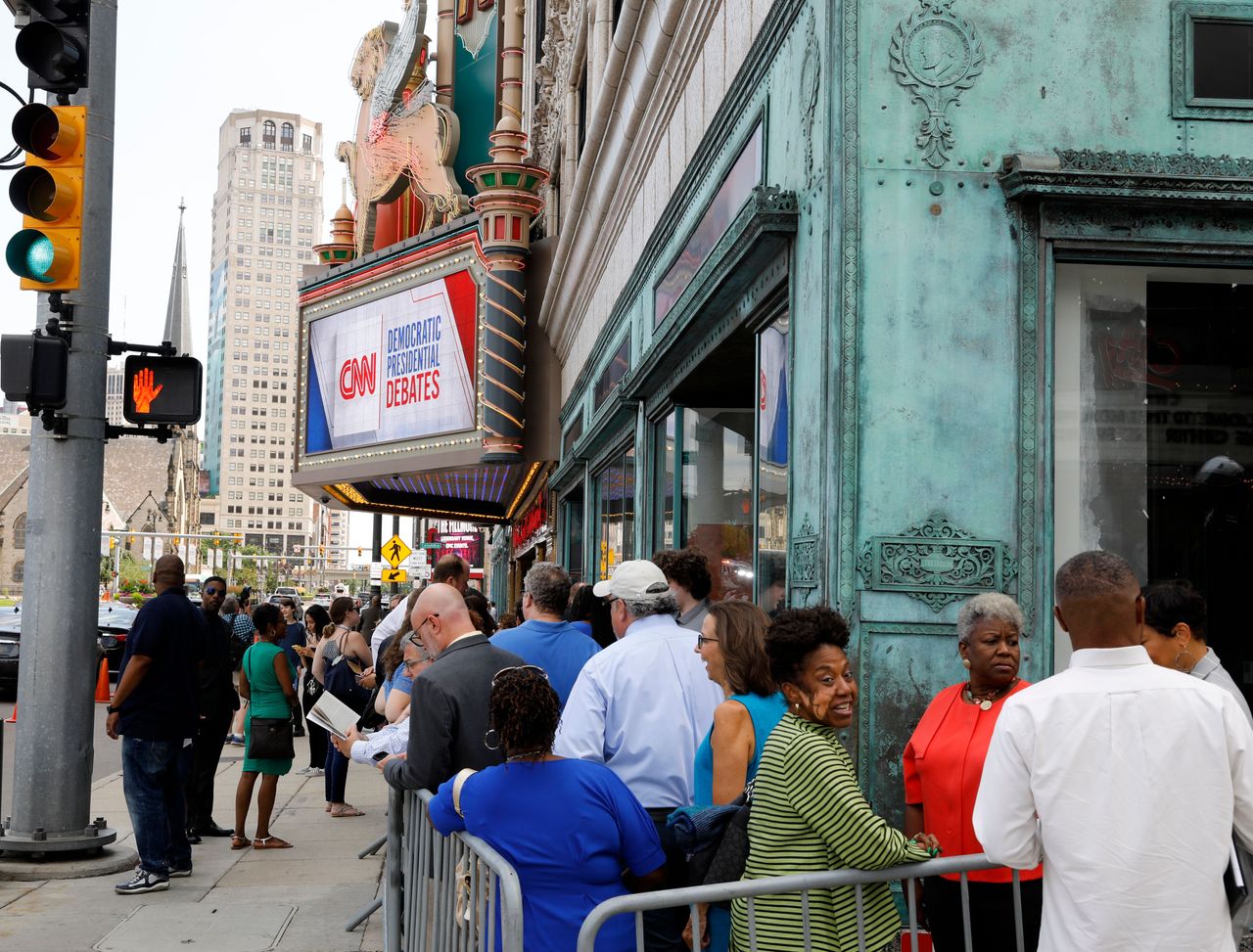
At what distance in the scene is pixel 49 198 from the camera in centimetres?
857

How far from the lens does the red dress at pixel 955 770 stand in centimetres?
469

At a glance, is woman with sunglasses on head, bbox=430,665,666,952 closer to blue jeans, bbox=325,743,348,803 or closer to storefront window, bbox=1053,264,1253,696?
storefront window, bbox=1053,264,1253,696

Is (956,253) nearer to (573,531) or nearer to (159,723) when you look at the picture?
(159,723)

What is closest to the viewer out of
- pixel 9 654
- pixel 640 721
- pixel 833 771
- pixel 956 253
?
pixel 833 771

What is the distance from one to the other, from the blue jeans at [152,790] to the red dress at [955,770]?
579 cm

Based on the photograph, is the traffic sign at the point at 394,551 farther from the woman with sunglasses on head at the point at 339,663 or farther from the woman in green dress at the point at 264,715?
the woman in green dress at the point at 264,715

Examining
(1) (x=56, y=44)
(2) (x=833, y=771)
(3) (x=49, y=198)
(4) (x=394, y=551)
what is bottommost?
(2) (x=833, y=771)

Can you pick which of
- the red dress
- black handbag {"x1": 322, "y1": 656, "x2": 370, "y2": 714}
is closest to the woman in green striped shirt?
the red dress

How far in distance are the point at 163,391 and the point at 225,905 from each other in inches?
143

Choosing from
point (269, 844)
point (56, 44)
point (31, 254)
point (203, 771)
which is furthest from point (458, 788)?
point (203, 771)

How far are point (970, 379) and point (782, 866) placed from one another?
301cm

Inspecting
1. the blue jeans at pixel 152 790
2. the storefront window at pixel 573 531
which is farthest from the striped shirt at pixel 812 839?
the storefront window at pixel 573 531

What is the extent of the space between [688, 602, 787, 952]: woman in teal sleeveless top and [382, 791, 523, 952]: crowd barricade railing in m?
0.81

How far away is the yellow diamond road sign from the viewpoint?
118ft
